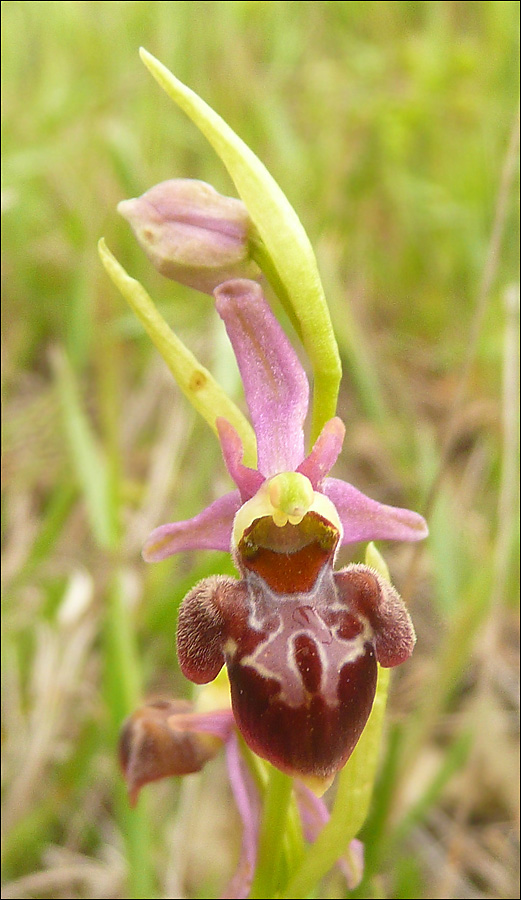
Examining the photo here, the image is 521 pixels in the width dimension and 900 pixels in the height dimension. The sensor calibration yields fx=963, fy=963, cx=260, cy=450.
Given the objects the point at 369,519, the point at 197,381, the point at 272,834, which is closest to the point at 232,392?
the point at 197,381

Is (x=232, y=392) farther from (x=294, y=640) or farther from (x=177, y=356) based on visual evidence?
(x=294, y=640)

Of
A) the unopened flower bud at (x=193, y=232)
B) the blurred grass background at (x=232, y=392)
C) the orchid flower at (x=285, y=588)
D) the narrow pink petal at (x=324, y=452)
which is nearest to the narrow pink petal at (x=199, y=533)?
the orchid flower at (x=285, y=588)

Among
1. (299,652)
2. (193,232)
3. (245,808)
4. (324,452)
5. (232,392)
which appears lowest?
(245,808)

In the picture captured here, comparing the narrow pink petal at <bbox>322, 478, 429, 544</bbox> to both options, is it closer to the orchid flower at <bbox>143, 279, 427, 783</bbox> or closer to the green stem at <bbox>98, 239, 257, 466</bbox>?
the orchid flower at <bbox>143, 279, 427, 783</bbox>

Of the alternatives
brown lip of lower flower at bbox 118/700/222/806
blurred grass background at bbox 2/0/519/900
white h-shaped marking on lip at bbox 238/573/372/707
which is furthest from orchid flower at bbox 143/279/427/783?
blurred grass background at bbox 2/0/519/900

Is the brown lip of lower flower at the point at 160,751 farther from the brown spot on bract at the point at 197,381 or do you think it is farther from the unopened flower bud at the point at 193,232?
the unopened flower bud at the point at 193,232

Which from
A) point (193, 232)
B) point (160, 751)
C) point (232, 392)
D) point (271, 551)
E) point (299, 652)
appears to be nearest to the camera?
point (299, 652)
